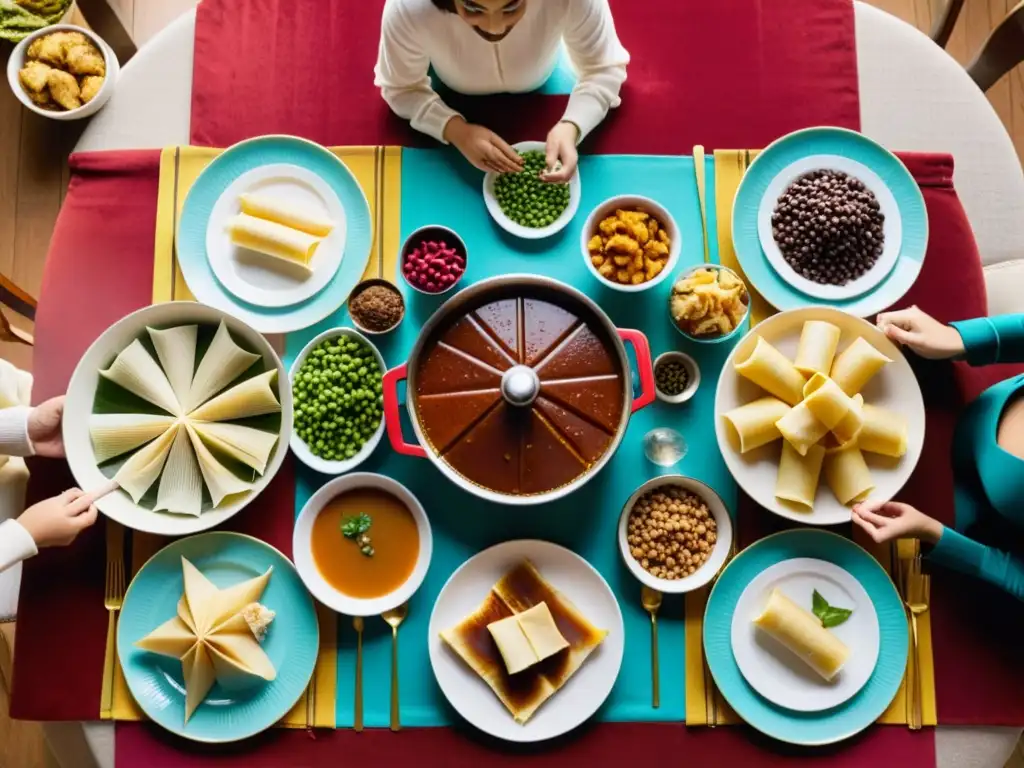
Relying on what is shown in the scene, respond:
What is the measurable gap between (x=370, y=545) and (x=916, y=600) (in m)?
1.51

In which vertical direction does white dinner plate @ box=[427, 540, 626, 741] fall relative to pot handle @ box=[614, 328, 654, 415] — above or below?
below

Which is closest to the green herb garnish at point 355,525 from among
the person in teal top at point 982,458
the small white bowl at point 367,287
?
the small white bowl at point 367,287

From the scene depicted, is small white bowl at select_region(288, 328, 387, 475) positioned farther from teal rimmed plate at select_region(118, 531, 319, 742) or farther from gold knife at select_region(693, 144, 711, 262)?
gold knife at select_region(693, 144, 711, 262)

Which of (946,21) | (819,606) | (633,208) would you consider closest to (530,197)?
(633,208)

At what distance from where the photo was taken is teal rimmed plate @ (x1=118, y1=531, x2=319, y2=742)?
7.02ft

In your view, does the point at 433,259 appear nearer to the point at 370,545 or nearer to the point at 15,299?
the point at 370,545

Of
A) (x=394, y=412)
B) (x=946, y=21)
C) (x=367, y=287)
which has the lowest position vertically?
(x=394, y=412)

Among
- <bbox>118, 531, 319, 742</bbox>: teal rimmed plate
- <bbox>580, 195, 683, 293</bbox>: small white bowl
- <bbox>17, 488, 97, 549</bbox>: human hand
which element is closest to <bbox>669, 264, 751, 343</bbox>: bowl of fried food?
<bbox>580, 195, 683, 293</bbox>: small white bowl

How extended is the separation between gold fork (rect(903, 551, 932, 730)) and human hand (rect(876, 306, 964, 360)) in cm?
56

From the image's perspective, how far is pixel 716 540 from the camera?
2.20m

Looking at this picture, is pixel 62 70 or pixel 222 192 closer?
pixel 222 192

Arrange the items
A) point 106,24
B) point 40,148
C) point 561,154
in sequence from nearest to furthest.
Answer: point 561,154 < point 106,24 < point 40,148

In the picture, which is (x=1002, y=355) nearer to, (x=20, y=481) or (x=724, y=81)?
(x=724, y=81)

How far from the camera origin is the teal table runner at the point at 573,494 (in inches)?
86.4
